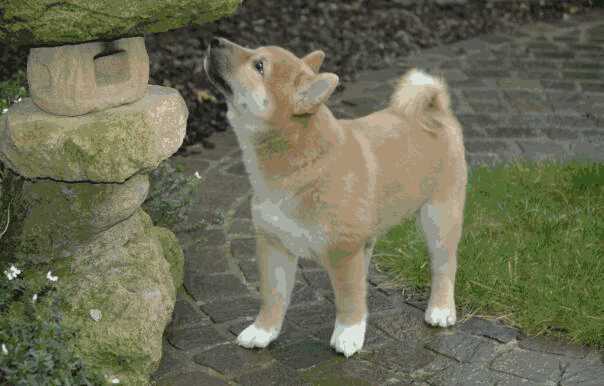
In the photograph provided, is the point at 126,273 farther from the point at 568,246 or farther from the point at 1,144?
the point at 568,246

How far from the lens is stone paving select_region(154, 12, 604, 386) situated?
4.27 meters

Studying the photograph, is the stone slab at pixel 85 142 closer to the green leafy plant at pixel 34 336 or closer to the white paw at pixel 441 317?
the green leafy plant at pixel 34 336

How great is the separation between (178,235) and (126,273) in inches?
56.0

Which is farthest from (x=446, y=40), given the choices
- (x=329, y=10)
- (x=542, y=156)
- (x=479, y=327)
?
(x=479, y=327)

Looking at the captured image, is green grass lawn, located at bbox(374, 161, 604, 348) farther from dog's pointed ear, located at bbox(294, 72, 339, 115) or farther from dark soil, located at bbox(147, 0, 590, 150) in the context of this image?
dark soil, located at bbox(147, 0, 590, 150)

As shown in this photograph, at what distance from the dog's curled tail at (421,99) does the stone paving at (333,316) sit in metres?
1.07

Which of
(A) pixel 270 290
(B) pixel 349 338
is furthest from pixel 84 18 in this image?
(B) pixel 349 338

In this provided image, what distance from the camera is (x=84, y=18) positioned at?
354cm

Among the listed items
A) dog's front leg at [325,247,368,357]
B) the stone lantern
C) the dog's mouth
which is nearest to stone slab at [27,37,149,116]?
the stone lantern

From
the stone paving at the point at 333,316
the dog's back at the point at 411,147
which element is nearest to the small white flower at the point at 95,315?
the stone paving at the point at 333,316

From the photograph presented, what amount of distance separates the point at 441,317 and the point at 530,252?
811 mm

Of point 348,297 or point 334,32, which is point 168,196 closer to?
point 348,297

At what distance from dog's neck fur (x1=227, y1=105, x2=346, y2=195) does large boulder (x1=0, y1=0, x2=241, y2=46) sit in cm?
51

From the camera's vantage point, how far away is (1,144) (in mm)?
3998
